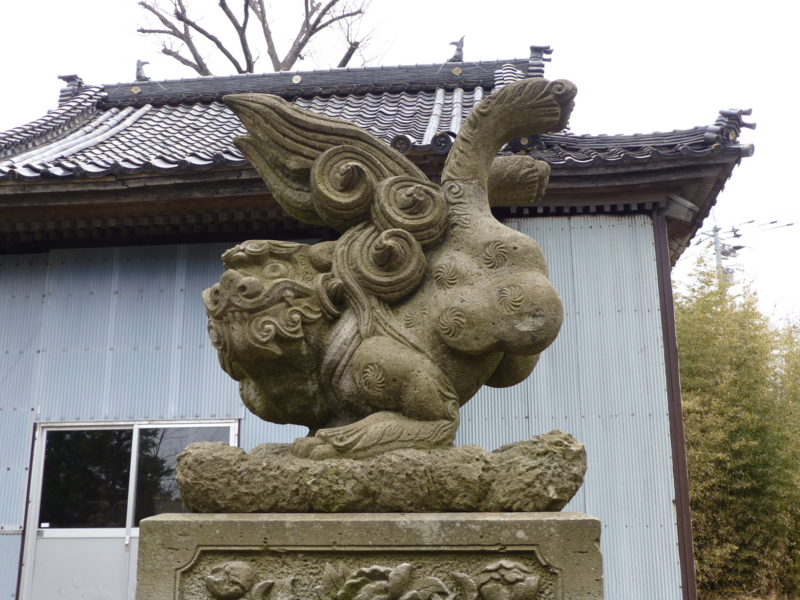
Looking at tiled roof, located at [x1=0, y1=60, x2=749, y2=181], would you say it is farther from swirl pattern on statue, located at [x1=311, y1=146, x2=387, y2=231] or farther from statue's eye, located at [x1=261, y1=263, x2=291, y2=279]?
statue's eye, located at [x1=261, y1=263, x2=291, y2=279]

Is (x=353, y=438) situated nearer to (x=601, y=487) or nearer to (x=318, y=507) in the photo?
(x=318, y=507)

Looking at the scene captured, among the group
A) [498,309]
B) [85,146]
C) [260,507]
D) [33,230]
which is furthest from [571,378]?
[85,146]

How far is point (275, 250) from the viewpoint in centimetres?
280

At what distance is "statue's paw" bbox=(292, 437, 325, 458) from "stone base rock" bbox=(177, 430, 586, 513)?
39 mm

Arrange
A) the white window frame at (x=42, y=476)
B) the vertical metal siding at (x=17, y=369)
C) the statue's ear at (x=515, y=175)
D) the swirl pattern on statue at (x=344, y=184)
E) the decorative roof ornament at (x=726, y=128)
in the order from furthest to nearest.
→ the vertical metal siding at (x=17, y=369), the white window frame at (x=42, y=476), the decorative roof ornament at (x=726, y=128), the statue's ear at (x=515, y=175), the swirl pattern on statue at (x=344, y=184)

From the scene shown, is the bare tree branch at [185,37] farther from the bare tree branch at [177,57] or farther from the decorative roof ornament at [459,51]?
the decorative roof ornament at [459,51]

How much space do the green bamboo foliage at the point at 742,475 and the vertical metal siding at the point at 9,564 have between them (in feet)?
25.5

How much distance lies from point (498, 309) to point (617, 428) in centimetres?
340

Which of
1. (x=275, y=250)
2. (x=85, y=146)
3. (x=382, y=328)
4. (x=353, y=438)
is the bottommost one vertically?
(x=353, y=438)

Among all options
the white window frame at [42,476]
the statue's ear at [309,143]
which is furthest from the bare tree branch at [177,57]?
the statue's ear at [309,143]

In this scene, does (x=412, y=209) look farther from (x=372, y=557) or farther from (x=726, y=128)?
(x=726, y=128)

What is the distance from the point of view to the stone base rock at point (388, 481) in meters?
2.43

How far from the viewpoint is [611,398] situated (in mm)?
5668

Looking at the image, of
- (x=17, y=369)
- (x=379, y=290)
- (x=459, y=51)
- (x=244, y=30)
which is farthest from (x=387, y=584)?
(x=244, y=30)
